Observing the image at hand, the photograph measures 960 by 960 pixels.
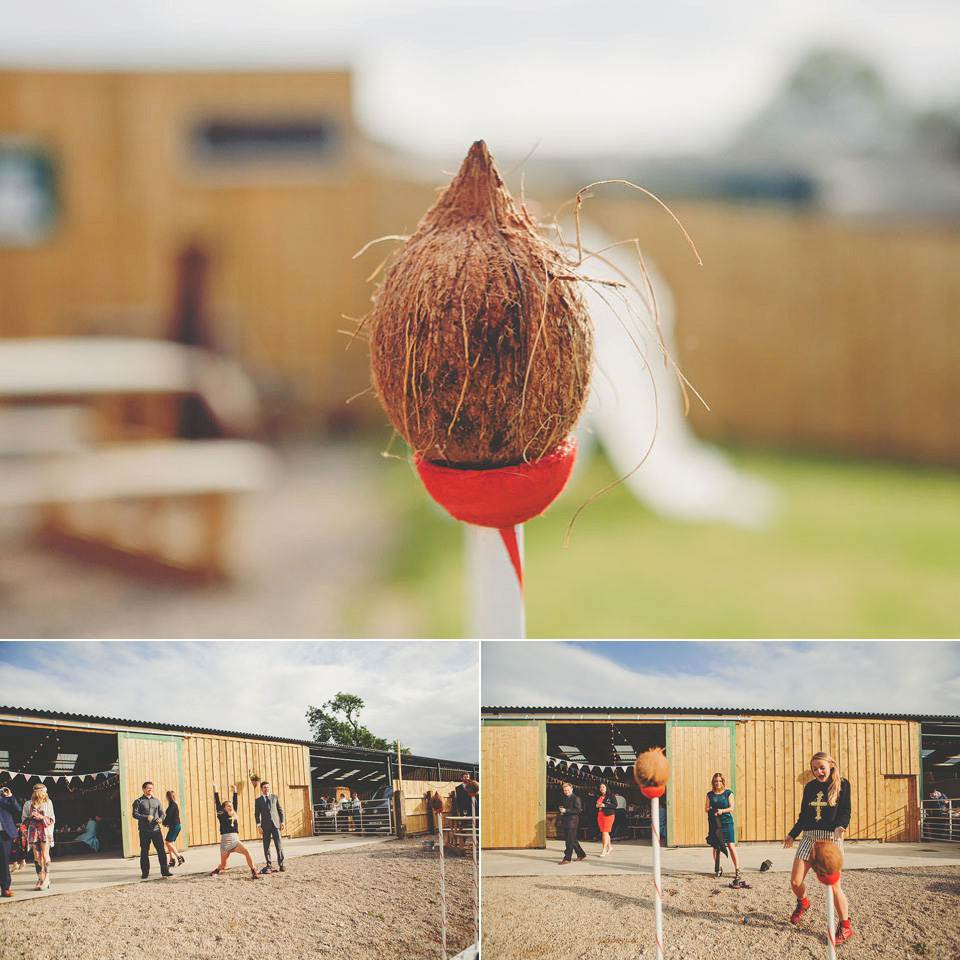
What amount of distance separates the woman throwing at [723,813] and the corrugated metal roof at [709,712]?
129mm

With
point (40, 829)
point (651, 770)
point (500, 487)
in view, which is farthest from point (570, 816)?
point (40, 829)

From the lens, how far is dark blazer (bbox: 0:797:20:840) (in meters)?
1.88

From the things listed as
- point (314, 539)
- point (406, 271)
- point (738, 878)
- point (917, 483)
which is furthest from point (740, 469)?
A: point (406, 271)

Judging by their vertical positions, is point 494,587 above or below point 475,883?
above

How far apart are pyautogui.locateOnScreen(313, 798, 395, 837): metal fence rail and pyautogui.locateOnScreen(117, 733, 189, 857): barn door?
28 cm

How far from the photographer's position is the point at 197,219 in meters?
9.45

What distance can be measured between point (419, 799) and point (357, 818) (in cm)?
15

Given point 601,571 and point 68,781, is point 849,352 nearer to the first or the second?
point 601,571

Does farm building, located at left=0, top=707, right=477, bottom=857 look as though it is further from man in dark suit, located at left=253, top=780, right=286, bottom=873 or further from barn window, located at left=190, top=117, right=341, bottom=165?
barn window, located at left=190, top=117, right=341, bottom=165

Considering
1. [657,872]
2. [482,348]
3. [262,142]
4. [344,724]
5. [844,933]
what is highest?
[262,142]

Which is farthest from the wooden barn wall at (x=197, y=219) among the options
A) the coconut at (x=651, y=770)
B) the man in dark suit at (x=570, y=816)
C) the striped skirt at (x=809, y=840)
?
the striped skirt at (x=809, y=840)

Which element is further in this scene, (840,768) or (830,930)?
(840,768)

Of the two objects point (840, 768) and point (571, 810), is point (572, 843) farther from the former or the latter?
point (840, 768)

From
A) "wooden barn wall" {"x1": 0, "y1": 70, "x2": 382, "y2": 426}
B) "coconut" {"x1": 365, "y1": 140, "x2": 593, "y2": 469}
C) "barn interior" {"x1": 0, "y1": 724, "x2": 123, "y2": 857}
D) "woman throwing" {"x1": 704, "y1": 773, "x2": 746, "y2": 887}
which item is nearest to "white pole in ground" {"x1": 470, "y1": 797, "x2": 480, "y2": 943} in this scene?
"woman throwing" {"x1": 704, "y1": 773, "x2": 746, "y2": 887}
